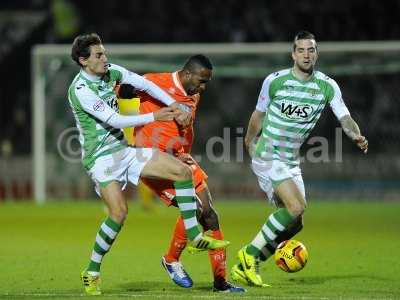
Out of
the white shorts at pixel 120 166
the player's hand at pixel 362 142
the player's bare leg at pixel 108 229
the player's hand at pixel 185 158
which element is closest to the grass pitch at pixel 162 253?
the player's bare leg at pixel 108 229

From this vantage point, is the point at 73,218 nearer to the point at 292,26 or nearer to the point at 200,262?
the point at 200,262

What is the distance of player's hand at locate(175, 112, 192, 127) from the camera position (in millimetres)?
8312

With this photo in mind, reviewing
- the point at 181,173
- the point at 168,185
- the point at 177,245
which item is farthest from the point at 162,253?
the point at 181,173

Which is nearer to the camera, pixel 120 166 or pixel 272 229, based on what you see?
pixel 120 166

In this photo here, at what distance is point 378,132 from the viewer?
69.7 feet

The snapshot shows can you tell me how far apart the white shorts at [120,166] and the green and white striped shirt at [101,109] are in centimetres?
5

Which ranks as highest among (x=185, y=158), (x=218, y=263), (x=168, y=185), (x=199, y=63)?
(x=199, y=63)

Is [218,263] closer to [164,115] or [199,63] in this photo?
[164,115]

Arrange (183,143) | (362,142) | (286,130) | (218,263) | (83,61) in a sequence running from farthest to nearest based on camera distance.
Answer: (183,143) < (286,130) < (362,142) < (218,263) < (83,61)

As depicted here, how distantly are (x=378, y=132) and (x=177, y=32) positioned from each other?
658 centimetres

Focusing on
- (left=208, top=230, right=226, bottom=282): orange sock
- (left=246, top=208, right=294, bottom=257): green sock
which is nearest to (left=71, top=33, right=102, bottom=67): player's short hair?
(left=208, top=230, right=226, bottom=282): orange sock

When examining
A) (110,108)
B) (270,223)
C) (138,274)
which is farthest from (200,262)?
(110,108)

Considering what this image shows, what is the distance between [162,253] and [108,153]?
361 centimetres

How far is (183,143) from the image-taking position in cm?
904
